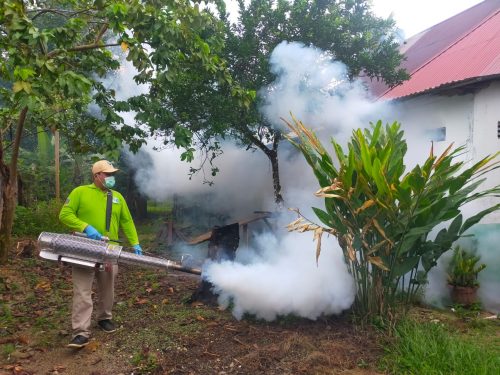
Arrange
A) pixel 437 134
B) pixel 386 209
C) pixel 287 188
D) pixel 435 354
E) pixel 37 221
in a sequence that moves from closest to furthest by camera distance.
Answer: pixel 435 354 < pixel 386 209 < pixel 437 134 < pixel 37 221 < pixel 287 188

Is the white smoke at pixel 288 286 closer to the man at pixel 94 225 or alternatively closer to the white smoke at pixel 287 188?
the white smoke at pixel 287 188

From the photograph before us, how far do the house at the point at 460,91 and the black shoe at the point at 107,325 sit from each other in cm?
562

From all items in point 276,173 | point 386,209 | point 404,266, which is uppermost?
point 276,173

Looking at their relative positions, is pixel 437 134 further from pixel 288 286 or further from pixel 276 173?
pixel 288 286

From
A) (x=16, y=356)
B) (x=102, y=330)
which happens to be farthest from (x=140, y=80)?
(x=16, y=356)

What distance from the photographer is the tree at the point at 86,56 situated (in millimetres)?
3881

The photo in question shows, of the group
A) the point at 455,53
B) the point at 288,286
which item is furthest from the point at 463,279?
the point at 455,53

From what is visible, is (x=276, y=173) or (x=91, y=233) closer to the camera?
(x=91, y=233)

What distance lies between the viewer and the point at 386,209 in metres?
4.01

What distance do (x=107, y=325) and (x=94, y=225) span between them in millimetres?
1115

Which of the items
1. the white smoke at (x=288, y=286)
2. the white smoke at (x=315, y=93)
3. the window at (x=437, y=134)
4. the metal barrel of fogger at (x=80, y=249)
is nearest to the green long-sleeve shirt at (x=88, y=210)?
the metal barrel of fogger at (x=80, y=249)

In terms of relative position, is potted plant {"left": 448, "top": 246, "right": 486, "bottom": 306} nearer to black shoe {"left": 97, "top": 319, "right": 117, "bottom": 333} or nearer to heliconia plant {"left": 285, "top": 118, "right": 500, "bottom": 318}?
heliconia plant {"left": 285, "top": 118, "right": 500, "bottom": 318}

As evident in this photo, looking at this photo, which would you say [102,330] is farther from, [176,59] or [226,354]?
[176,59]

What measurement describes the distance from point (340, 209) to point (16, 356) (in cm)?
345
